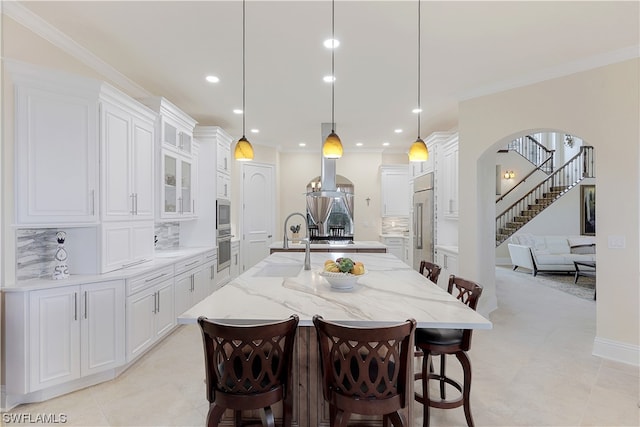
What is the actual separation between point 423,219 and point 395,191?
77.8 inches

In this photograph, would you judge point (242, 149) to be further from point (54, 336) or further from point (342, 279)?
point (54, 336)

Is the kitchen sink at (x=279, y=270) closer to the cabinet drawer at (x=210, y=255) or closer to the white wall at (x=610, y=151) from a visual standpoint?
the cabinet drawer at (x=210, y=255)

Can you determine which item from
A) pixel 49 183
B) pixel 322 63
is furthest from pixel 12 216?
pixel 322 63

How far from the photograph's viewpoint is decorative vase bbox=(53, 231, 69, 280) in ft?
8.70

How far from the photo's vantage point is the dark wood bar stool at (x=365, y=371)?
1.47 m

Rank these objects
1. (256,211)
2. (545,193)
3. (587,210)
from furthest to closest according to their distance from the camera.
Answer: (545,193), (587,210), (256,211)


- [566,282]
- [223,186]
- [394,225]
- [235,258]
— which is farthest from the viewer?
[394,225]

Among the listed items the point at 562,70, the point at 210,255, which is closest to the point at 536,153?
the point at 562,70

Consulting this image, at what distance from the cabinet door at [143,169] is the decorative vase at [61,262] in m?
0.70

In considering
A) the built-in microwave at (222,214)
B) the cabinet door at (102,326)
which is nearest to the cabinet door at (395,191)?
the built-in microwave at (222,214)

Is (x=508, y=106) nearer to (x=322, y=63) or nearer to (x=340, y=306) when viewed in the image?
(x=322, y=63)

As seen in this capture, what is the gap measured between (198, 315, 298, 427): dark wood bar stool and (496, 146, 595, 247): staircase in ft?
30.6

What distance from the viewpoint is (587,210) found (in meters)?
9.19

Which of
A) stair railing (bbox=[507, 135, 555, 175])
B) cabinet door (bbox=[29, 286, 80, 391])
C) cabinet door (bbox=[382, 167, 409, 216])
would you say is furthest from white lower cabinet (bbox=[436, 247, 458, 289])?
stair railing (bbox=[507, 135, 555, 175])
